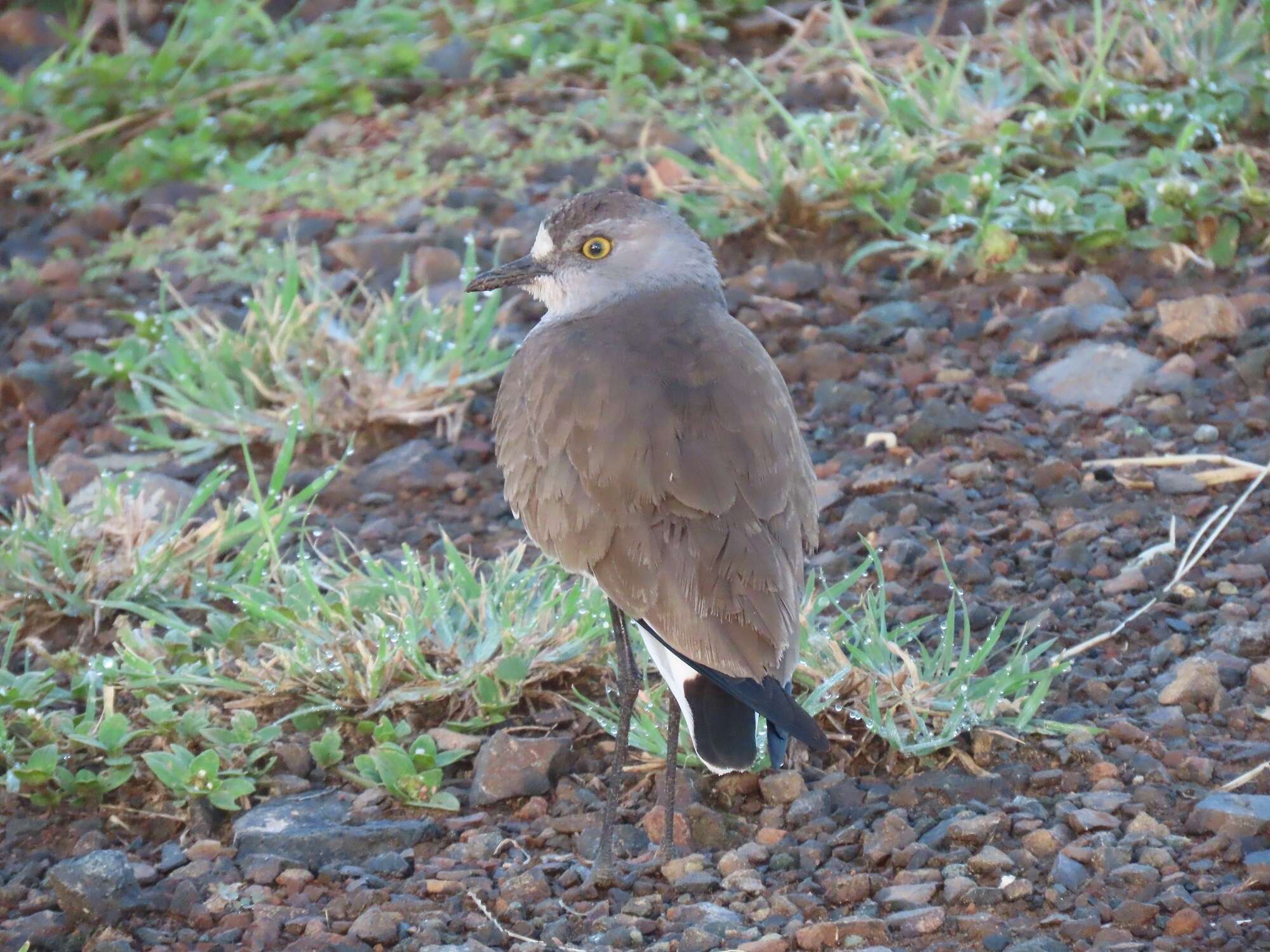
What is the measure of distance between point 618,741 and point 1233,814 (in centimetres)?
128

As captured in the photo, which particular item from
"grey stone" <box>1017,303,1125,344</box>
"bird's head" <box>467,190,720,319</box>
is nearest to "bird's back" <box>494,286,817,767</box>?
"bird's head" <box>467,190,720,319</box>

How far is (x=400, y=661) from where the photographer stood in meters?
4.20

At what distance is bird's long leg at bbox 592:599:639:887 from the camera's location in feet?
11.9

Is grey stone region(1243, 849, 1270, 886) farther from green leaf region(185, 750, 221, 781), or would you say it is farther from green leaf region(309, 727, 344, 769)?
green leaf region(185, 750, 221, 781)

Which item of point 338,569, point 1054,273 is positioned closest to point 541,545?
point 338,569

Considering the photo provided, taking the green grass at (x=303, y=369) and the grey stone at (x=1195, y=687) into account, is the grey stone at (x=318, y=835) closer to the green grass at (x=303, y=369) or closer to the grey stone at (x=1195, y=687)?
the grey stone at (x=1195, y=687)

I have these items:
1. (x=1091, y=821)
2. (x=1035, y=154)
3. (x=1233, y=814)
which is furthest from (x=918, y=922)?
(x=1035, y=154)

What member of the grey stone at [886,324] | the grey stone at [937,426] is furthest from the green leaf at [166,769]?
the grey stone at [886,324]

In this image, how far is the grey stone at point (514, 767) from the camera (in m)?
3.94

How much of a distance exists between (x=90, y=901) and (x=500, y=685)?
112cm

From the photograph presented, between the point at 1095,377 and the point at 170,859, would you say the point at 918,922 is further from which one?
the point at 1095,377

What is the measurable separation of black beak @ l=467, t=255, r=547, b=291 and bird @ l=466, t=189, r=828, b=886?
265 millimetres

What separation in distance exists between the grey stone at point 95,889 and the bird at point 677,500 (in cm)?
97

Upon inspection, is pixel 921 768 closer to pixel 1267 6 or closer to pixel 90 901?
pixel 90 901
